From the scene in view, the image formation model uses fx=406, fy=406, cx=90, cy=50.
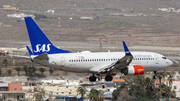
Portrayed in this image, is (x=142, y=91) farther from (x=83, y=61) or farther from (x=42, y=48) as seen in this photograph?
(x=42, y=48)

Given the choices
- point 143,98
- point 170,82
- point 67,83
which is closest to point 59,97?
point 67,83

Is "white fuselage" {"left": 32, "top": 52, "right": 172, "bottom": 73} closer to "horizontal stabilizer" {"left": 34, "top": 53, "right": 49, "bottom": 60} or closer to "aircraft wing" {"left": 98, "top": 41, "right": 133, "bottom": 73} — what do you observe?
"horizontal stabilizer" {"left": 34, "top": 53, "right": 49, "bottom": 60}

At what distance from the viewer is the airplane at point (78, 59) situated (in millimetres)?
56188

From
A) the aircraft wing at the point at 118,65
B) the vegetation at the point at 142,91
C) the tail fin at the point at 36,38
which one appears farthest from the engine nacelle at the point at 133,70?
the vegetation at the point at 142,91

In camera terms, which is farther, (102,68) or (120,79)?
(120,79)

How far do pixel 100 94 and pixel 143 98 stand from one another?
40.1ft

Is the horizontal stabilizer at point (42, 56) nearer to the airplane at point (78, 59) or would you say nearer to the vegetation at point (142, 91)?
the airplane at point (78, 59)

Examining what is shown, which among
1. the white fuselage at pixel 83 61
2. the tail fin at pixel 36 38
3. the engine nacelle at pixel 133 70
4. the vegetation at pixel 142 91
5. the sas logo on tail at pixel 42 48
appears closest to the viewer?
the tail fin at pixel 36 38

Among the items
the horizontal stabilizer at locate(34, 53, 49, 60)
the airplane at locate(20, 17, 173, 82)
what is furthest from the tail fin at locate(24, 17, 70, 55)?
the horizontal stabilizer at locate(34, 53, 49, 60)

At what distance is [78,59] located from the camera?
189 ft

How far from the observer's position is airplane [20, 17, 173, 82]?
2212 inches

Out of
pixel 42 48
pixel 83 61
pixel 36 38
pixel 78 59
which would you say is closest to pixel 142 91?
pixel 83 61

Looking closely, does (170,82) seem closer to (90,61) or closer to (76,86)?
(76,86)

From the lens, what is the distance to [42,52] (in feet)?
187
